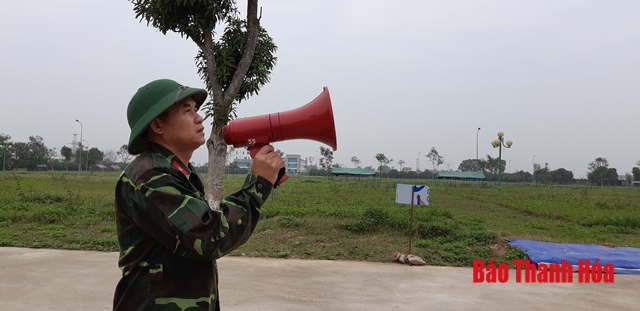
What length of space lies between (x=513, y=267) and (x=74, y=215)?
28.4 ft

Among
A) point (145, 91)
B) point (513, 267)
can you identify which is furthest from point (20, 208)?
point (145, 91)

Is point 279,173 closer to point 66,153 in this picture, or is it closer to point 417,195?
point 417,195

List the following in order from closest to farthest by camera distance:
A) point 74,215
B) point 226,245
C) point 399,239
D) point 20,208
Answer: point 226,245 → point 399,239 → point 74,215 → point 20,208

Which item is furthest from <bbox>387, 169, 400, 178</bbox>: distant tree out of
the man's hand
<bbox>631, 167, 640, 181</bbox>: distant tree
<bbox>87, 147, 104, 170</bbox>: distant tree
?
the man's hand

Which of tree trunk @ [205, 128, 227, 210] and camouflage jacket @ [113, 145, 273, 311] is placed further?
tree trunk @ [205, 128, 227, 210]

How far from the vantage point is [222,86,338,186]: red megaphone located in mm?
1574

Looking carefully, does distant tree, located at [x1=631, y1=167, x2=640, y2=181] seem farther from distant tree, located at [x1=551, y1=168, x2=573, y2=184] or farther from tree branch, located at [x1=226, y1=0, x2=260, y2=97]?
tree branch, located at [x1=226, y1=0, x2=260, y2=97]

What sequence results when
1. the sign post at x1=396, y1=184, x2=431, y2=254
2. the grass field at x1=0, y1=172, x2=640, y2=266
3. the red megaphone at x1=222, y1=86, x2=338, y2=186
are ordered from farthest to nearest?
the grass field at x1=0, y1=172, x2=640, y2=266 → the sign post at x1=396, y1=184, x2=431, y2=254 → the red megaphone at x1=222, y1=86, x2=338, y2=186

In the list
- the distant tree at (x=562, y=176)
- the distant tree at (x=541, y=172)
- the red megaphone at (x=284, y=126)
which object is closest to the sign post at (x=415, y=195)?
the red megaphone at (x=284, y=126)

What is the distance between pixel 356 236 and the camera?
8227 millimetres

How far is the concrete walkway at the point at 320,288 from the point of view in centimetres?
431

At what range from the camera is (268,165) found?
1.35 m

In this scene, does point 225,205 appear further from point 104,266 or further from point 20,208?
point 20,208

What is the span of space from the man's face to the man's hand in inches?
7.2
